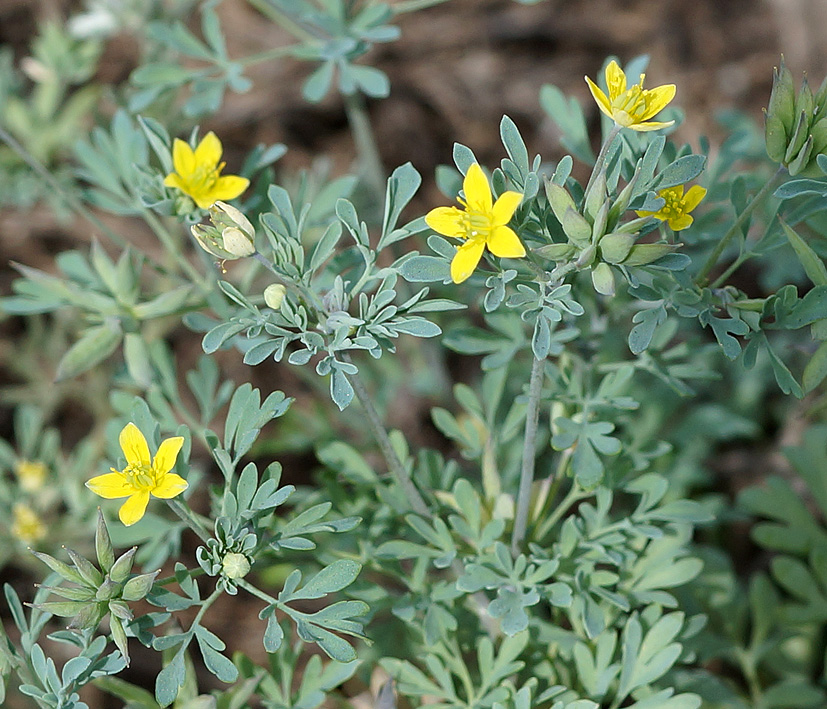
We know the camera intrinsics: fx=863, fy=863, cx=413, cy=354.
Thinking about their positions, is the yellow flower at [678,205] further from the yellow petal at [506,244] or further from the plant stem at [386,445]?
the plant stem at [386,445]

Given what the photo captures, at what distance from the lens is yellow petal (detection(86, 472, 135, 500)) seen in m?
1.20

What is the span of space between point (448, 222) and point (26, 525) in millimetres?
1352

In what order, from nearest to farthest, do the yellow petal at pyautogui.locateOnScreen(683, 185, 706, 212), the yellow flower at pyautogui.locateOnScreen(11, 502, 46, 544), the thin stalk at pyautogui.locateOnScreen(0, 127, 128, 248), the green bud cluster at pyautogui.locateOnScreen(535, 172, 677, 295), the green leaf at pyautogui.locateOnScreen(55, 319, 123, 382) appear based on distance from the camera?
the green bud cluster at pyautogui.locateOnScreen(535, 172, 677, 295) → the yellow petal at pyautogui.locateOnScreen(683, 185, 706, 212) → the green leaf at pyautogui.locateOnScreen(55, 319, 123, 382) → the thin stalk at pyautogui.locateOnScreen(0, 127, 128, 248) → the yellow flower at pyautogui.locateOnScreen(11, 502, 46, 544)

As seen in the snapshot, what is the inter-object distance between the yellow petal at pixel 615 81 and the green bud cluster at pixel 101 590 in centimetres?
91

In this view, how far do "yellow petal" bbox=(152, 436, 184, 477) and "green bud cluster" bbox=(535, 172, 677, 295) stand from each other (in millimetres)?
566

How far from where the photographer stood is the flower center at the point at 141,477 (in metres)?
1.20

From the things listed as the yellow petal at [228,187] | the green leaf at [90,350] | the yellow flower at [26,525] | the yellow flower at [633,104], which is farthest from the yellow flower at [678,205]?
the yellow flower at [26,525]

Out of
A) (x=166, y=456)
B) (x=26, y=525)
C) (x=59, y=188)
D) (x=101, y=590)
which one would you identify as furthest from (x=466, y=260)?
(x=26, y=525)

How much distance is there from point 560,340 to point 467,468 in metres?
1.11

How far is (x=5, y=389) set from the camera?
9.15 ft

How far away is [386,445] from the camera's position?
4.37 ft

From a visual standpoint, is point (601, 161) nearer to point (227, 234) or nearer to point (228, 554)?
point (227, 234)

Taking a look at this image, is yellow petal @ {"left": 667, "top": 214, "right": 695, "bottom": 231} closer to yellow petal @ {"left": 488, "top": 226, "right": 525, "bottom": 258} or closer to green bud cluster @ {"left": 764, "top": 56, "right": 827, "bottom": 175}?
green bud cluster @ {"left": 764, "top": 56, "right": 827, "bottom": 175}

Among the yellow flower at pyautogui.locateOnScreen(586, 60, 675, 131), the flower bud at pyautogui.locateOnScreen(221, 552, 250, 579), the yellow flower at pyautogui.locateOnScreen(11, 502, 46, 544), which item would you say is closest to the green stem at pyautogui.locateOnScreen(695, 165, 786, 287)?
the yellow flower at pyautogui.locateOnScreen(586, 60, 675, 131)
